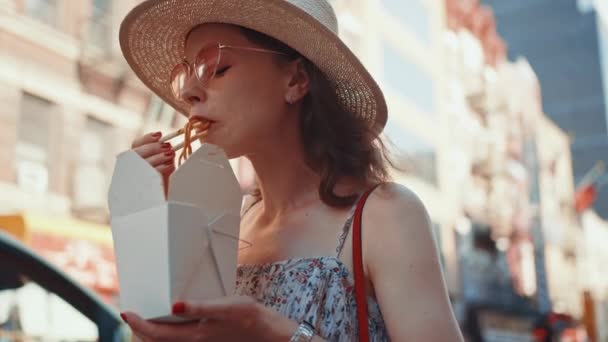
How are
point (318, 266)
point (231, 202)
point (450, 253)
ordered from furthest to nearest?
1. point (450, 253)
2. point (318, 266)
3. point (231, 202)

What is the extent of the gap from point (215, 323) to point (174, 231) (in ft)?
0.55

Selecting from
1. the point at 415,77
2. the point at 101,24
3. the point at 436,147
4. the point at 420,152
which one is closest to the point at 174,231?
the point at 101,24

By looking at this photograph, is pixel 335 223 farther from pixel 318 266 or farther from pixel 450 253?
pixel 450 253

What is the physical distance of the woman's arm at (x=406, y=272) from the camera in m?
1.50

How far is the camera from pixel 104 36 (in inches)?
442

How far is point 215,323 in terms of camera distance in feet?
4.29

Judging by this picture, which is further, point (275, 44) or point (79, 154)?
point (79, 154)

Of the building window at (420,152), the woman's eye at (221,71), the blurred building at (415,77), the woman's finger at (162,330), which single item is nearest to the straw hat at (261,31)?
the woman's eye at (221,71)

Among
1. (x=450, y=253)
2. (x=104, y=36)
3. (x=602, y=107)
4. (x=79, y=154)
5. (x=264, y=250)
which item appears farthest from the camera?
(x=602, y=107)

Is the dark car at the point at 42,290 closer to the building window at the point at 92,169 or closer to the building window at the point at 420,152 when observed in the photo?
the building window at the point at 92,169

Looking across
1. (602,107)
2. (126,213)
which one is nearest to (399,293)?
(126,213)

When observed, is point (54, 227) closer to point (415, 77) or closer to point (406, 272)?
point (406, 272)

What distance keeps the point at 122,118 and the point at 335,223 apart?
10.2 m

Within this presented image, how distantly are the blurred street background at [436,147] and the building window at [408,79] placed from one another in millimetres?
68
